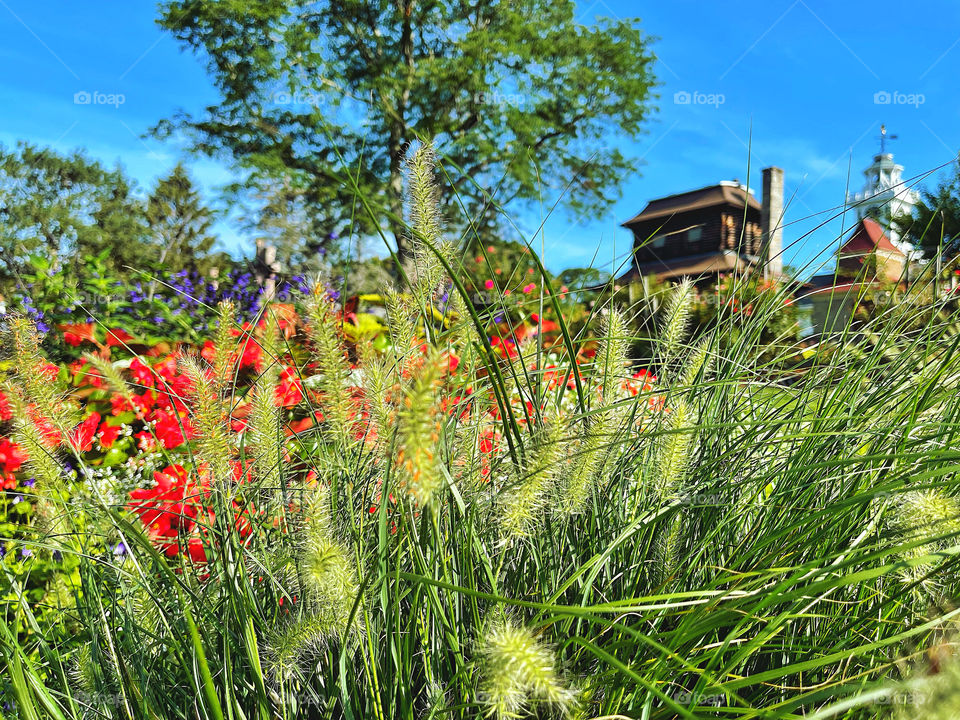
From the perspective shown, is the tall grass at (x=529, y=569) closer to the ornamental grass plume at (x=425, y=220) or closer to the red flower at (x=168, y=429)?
the ornamental grass plume at (x=425, y=220)

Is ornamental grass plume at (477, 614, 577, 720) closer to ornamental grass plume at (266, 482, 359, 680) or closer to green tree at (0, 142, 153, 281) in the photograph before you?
ornamental grass plume at (266, 482, 359, 680)

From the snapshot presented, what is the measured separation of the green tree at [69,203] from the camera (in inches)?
1106

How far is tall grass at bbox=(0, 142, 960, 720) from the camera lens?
Answer: 2.46ft

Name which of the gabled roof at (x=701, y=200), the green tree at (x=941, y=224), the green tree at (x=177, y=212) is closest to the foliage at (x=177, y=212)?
the green tree at (x=177, y=212)

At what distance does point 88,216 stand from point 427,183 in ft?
123

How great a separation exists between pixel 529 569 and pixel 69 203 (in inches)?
1480

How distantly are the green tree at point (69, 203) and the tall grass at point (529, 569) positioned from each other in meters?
29.8

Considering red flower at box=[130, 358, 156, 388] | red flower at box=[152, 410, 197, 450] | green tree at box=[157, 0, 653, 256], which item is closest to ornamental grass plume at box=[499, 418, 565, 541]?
red flower at box=[152, 410, 197, 450]

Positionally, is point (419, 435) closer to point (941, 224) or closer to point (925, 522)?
point (925, 522)

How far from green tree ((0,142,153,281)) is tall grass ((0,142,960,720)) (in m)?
29.8

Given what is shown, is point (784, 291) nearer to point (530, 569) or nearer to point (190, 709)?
point (530, 569)

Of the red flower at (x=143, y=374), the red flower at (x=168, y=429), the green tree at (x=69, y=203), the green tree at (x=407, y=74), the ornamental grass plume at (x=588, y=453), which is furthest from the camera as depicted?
the green tree at (x=69, y=203)

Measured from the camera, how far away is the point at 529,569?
1.07m

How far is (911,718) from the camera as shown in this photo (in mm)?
Answer: 562
